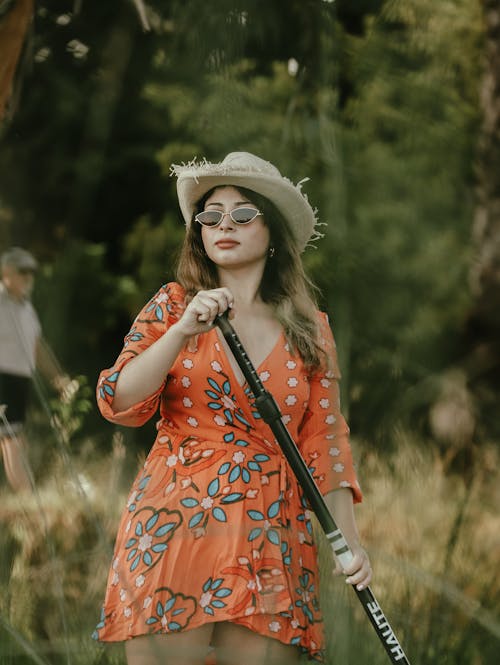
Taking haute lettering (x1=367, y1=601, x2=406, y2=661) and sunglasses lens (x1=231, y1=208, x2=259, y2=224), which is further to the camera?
sunglasses lens (x1=231, y1=208, x2=259, y2=224)

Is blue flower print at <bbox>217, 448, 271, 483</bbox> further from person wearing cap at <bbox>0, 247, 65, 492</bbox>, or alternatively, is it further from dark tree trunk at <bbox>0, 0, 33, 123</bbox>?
dark tree trunk at <bbox>0, 0, 33, 123</bbox>

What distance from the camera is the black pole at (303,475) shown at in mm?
928

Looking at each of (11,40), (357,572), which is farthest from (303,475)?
(11,40)

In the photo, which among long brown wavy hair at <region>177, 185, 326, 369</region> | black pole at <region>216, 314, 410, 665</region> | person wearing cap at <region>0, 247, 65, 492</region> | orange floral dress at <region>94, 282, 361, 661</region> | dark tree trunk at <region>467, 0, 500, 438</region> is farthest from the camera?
dark tree trunk at <region>467, 0, 500, 438</region>

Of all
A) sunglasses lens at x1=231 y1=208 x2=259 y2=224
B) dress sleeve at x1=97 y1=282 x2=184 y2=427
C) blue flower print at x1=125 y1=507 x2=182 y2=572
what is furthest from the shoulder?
blue flower print at x1=125 y1=507 x2=182 y2=572

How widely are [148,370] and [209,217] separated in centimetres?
20

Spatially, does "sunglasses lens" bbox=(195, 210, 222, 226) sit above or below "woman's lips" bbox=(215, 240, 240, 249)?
above

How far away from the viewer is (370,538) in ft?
4.30

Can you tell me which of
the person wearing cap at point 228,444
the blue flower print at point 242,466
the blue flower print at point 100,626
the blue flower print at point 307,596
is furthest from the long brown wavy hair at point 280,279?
the blue flower print at point 100,626

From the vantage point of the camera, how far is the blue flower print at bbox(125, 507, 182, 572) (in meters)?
1.05

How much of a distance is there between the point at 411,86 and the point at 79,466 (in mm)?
541

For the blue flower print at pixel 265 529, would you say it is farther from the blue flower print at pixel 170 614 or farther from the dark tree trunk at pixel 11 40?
the dark tree trunk at pixel 11 40

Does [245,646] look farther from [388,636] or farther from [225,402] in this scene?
[225,402]

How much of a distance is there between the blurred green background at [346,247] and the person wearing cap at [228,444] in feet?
0.14
